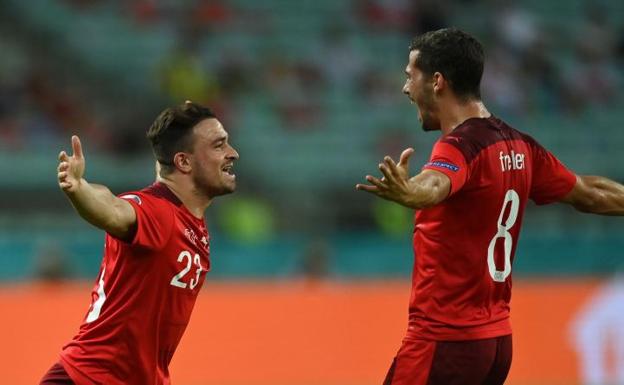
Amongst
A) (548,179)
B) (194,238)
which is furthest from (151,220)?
(548,179)

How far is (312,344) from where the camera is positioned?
10086mm

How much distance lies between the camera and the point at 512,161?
504 centimetres

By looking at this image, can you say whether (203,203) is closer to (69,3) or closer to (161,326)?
(161,326)

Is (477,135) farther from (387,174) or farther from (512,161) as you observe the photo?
(387,174)

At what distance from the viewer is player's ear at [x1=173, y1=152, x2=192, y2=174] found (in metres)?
5.32

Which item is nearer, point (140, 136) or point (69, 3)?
point (140, 136)

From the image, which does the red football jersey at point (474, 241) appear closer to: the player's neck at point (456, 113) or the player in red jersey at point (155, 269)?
the player's neck at point (456, 113)

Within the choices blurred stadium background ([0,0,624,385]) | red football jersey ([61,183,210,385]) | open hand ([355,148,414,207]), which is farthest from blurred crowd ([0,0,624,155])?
open hand ([355,148,414,207])

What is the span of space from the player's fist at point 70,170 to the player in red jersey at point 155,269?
8.7 inches

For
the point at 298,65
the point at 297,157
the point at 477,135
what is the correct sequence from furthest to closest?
1. the point at 298,65
2. the point at 297,157
3. the point at 477,135

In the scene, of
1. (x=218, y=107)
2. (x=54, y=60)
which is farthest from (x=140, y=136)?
(x=54, y=60)

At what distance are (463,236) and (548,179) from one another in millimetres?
607

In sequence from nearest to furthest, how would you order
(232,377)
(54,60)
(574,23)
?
(232,377)
(54,60)
(574,23)

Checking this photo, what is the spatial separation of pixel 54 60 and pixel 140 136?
7.31 ft
